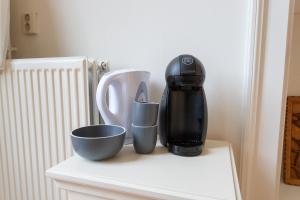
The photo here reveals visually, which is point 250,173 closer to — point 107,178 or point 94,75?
point 107,178

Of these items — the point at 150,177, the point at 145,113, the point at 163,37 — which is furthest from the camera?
the point at 163,37

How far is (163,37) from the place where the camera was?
1.00m

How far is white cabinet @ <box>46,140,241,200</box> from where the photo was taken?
0.58 metres

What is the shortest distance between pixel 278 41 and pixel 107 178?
0.68 m

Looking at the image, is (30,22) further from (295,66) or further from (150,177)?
(295,66)

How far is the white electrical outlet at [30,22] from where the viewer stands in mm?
Result: 1215

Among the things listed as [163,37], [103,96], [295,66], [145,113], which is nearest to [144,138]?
[145,113]

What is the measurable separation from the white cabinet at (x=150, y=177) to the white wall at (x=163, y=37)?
247 mm

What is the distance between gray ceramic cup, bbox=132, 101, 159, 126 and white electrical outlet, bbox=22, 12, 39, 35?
0.76 meters

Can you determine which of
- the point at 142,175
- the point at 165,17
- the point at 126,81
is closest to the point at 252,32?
the point at 165,17

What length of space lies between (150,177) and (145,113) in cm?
20

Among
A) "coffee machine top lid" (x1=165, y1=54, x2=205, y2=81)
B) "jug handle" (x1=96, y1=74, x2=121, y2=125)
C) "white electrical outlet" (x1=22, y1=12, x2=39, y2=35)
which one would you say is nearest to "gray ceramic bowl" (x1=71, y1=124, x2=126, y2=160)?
"jug handle" (x1=96, y1=74, x2=121, y2=125)

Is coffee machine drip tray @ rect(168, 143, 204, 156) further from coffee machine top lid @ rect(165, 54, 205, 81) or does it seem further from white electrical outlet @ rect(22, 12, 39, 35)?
white electrical outlet @ rect(22, 12, 39, 35)

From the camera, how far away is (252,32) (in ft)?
2.78
